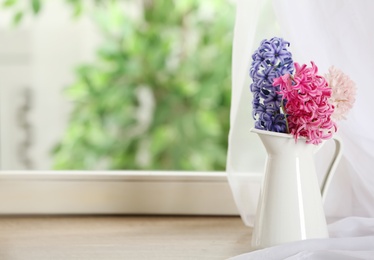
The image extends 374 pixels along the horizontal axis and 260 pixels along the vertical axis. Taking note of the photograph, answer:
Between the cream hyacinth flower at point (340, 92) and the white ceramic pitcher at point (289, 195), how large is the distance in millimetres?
66

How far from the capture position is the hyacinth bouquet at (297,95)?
3.39ft

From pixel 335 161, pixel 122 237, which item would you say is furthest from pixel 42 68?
pixel 335 161

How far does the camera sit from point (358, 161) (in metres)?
1.25

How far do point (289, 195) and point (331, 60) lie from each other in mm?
278

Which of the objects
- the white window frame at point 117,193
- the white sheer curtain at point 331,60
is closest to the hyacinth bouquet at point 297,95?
the white sheer curtain at point 331,60

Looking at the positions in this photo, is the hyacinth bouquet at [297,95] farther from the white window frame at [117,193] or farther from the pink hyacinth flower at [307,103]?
the white window frame at [117,193]

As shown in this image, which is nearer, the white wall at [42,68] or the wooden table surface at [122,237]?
the wooden table surface at [122,237]

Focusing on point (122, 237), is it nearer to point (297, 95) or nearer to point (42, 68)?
point (297, 95)

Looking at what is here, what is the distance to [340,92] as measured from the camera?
3.49 feet

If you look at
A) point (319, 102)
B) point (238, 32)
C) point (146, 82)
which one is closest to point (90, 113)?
point (146, 82)

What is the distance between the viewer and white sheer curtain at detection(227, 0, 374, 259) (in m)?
1.23

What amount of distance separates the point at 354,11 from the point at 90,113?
2091 millimetres

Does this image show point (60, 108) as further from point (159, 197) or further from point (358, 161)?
point (358, 161)

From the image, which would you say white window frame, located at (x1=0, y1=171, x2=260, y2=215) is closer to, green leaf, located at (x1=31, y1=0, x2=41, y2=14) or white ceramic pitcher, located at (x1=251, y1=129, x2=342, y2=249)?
white ceramic pitcher, located at (x1=251, y1=129, x2=342, y2=249)
